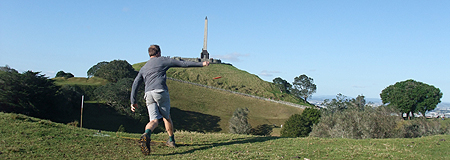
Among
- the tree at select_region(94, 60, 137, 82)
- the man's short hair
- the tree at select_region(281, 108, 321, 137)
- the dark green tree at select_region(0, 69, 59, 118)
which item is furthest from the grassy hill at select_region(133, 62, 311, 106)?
the man's short hair

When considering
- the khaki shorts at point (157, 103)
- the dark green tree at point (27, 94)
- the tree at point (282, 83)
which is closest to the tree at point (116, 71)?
the dark green tree at point (27, 94)

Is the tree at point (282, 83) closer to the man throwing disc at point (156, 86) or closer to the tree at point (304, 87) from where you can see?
the tree at point (304, 87)

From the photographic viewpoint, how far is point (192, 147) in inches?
383

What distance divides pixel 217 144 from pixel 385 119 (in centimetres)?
3378

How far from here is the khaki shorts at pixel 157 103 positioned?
8.58 metres

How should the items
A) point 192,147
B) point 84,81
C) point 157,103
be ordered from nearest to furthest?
point 157,103, point 192,147, point 84,81

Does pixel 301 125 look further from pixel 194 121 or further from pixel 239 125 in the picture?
pixel 194 121

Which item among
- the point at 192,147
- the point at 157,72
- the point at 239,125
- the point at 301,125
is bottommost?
the point at 301,125

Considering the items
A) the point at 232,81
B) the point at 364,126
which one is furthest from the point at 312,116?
the point at 232,81

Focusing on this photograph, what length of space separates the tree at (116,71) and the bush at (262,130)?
36989 mm

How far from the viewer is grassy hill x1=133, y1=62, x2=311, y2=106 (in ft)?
375

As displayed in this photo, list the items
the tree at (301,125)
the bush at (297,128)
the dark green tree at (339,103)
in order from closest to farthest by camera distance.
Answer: the bush at (297,128) → the tree at (301,125) → the dark green tree at (339,103)

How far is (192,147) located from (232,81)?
4463 inches

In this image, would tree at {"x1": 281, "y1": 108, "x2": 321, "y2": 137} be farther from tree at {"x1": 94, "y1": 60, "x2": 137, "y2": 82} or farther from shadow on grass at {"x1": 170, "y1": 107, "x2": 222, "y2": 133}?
tree at {"x1": 94, "y1": 60, "x2": 137, "y2": 82}
